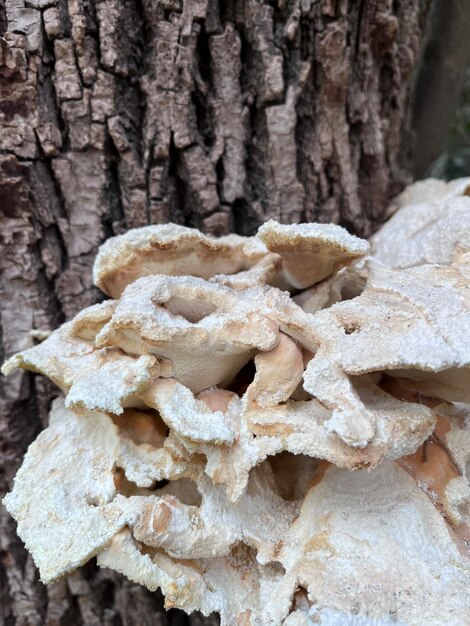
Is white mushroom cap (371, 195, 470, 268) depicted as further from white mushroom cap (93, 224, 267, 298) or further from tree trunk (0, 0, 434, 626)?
white mushroom cap (93, 224, 267, 298)

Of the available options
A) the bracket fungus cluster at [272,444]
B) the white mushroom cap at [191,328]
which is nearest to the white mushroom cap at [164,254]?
the bracket fungus cluster at [272,444]

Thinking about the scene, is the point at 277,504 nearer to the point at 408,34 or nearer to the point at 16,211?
the point at 16,211

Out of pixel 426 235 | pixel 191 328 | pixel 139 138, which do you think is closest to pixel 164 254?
pixel 191 328

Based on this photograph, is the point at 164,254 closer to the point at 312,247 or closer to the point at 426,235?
the point at 312,247

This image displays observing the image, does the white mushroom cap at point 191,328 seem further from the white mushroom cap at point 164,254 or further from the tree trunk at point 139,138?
the tree trunk at point 139,138

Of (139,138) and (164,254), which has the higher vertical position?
(139,138)
